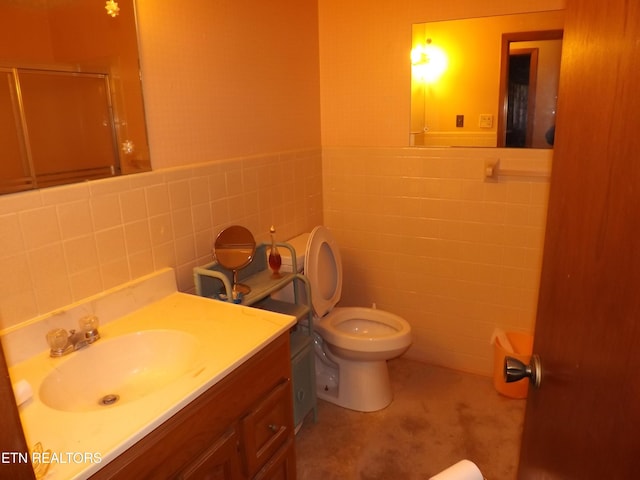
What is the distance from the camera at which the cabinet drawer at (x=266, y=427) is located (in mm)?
1342

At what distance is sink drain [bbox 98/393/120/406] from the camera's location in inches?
49.4

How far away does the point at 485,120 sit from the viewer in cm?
235

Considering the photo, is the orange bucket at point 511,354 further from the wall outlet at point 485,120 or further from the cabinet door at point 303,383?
the wall outlet at point 485,120

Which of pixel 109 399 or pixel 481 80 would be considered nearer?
pixel 109 399

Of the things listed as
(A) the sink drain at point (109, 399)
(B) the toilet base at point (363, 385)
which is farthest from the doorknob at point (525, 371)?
(B) the toilet base at point (363, 385)

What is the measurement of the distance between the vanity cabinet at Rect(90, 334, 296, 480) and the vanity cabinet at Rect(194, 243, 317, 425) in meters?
0.45

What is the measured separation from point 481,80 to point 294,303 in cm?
146

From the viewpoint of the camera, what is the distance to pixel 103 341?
1.37 meters

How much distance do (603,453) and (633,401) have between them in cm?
11

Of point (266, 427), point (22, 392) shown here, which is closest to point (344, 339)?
point (266, 427)

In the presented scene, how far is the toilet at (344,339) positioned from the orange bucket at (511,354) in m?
0.54

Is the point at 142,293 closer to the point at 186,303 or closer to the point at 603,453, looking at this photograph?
the point at 186,303

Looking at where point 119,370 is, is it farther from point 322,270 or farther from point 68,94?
point 322,270

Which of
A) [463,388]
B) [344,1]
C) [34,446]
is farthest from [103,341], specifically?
[344,1]
